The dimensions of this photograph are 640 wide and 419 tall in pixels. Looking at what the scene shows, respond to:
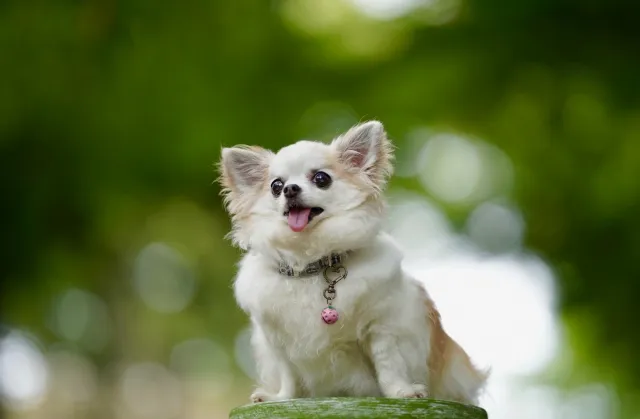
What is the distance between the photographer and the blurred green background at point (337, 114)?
852 centimetres

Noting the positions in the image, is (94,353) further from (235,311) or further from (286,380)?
(286,380)

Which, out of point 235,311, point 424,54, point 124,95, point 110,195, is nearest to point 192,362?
point 235,311

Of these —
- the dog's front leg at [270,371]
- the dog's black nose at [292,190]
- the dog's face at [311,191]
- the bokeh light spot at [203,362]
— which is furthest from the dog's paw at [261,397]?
the bokeh light spot at [203,362]

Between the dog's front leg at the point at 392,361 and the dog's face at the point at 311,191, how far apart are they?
344mm

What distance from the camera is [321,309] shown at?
305 centimetres

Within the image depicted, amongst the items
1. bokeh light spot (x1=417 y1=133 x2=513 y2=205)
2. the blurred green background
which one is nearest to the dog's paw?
the blurred green background

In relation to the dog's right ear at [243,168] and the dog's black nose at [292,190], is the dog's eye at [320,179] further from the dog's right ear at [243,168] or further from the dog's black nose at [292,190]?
the dog's right ear at [243,168]

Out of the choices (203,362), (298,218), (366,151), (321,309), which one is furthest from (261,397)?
(203,362)

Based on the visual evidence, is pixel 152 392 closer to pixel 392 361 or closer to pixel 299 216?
pixel 392 361

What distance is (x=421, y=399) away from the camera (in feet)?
9.62

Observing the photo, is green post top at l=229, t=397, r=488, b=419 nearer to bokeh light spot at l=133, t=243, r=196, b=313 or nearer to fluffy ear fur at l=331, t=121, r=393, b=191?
fluffy ear fur at l=331, t=121, r=393, b=191

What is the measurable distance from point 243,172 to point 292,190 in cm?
36

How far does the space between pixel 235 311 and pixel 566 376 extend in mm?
4110

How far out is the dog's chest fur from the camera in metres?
3.07
